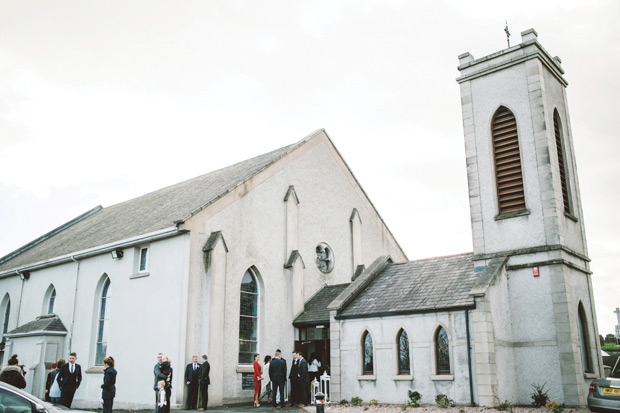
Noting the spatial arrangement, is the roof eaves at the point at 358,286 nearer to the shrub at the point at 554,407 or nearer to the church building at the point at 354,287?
the church building at the point at 354,287

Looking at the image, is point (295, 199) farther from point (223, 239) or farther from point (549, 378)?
point (549, 378)

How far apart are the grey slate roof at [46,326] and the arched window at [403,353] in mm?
15520

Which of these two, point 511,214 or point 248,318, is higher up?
point 511,214

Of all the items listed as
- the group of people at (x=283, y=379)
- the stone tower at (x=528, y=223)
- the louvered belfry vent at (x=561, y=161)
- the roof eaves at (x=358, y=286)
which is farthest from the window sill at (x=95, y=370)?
the louvered belfry vent at (x=561, y=161)

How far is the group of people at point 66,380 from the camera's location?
14862 mm

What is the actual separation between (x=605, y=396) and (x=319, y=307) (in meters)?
11.6

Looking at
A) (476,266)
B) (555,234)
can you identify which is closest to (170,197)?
(476,266)

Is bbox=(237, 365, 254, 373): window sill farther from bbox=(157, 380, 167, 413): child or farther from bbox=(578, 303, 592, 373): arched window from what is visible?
bbox=(578, 303, 592, 373): arched window

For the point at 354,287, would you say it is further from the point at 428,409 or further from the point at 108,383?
the point at 108,383

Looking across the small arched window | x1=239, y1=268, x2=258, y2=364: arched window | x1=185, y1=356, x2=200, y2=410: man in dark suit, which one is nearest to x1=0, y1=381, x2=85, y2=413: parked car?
x1=185, y1=356, x2=200, y2=410: man in dark suit

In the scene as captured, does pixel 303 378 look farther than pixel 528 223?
Yes

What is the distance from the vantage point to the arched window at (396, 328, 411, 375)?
18391mm

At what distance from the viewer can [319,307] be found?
23.4 m

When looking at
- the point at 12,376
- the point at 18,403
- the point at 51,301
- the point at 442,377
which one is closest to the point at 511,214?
the point at 442,377
